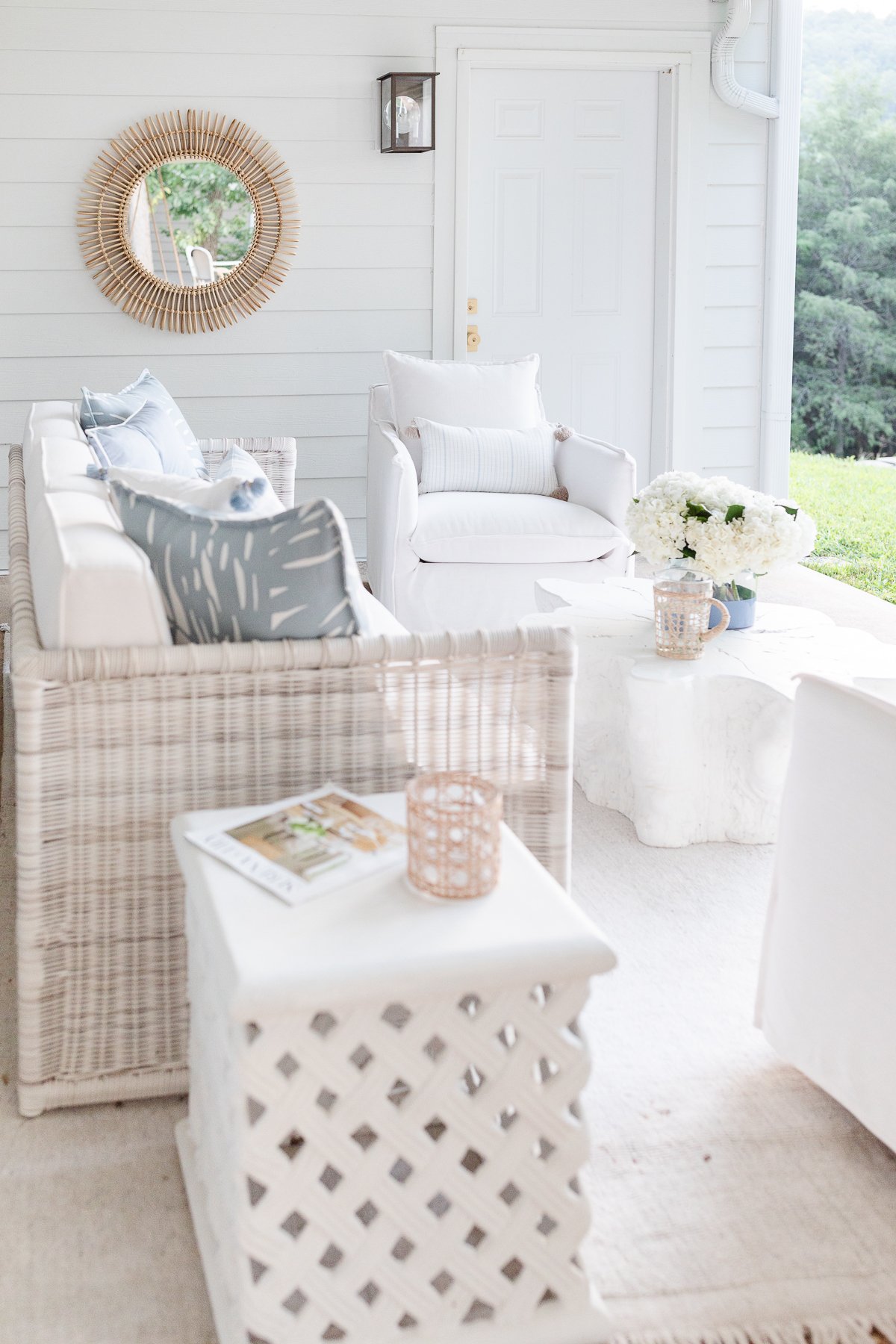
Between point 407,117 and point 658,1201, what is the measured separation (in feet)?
14.0

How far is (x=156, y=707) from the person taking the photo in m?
1.82

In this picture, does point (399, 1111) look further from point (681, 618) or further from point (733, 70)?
point (733, 70)

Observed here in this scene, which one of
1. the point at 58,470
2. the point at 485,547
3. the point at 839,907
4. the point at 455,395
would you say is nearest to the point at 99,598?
the point at 58,470

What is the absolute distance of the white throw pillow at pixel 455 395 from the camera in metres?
4.59

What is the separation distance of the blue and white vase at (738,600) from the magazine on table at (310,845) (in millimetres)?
1648

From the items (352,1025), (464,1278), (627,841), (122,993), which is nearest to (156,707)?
(122,993)

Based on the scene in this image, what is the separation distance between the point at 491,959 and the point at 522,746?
0.63m

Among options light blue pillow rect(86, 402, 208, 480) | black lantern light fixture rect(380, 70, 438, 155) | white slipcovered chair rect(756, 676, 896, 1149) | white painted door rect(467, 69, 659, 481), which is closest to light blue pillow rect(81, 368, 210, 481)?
light blue pillow rect(86, 402, 208, 480)

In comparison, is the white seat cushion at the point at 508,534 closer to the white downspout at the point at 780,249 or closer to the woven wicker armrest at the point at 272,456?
the woven wicker armrest at the point at 272,456

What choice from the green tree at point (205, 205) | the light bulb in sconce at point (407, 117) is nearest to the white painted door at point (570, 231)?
the light bulb in sconce at point (407, 117)

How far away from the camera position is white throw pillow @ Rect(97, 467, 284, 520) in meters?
2.03

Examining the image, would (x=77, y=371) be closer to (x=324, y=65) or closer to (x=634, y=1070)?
(x=324, y=65)

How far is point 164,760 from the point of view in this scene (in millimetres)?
1835

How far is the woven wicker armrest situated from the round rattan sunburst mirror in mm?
1171
